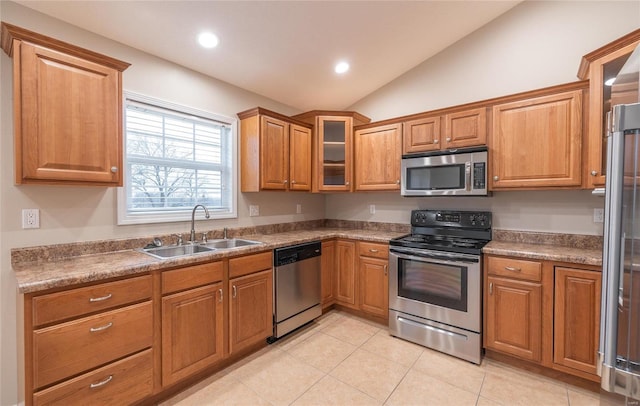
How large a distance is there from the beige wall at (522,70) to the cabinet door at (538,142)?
0.31m

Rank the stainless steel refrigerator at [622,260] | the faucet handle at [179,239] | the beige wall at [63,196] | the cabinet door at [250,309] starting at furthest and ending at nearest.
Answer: the faucet handle at [179,239] < the cabinet door at [250,309] < the beige wall at [63,196] < the stainless steel refrigerator at [622,260]

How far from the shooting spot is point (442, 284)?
2467 millimetres

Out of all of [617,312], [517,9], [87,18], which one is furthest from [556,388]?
[87,18]

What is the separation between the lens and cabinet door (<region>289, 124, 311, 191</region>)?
3.18 m

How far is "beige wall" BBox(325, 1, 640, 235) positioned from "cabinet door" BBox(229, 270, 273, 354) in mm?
1838

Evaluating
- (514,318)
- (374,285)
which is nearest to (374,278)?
(374,285)

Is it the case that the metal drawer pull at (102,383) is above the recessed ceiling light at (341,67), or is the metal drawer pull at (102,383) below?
below

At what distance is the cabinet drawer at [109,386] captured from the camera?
1.40 m

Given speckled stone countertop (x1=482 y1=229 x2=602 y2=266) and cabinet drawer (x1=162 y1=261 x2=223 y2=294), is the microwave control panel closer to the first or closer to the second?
speckled stone countertop (x1=482 y1=229 x2=602 y2=266)

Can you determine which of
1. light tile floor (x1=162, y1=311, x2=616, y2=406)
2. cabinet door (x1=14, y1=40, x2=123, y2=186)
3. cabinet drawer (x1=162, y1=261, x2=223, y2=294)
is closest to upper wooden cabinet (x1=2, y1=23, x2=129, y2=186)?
cabinet door (x1=14, y1=40, x2=123, y2=186)

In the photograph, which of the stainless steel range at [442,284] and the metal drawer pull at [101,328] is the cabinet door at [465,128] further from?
the metal drawer pull at [101,328]

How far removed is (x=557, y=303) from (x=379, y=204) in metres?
1.95

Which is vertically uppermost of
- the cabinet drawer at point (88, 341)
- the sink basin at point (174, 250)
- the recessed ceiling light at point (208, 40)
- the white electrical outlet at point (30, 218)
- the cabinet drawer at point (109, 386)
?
the recessed ceiling light at point (208, 40)

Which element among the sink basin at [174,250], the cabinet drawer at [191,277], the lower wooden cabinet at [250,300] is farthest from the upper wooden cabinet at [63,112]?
the lower wooden cabinet at [250,300]
